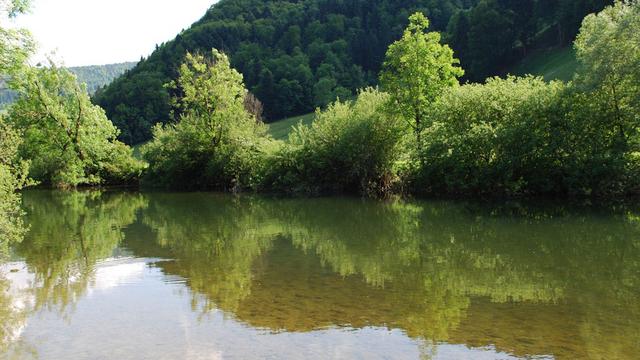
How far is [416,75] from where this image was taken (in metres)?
38.1

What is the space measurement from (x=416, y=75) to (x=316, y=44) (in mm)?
95305

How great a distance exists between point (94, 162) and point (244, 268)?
41720 mm

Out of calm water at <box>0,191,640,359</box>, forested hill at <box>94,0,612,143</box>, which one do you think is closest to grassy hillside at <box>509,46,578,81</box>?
forested hill at <box>94,0,612,143</box>

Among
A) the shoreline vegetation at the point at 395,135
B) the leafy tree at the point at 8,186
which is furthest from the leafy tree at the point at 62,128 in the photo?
the leafy tree at the point at 8,186

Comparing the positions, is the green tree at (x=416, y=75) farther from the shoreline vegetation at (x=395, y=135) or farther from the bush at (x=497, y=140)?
the bush at (x=497, y=140)

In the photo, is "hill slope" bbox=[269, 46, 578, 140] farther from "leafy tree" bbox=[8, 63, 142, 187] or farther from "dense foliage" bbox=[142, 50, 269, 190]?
"leafy tree" bbox=[8, 63, 142, 187]

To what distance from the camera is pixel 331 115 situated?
3947 cm

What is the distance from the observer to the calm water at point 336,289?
9594 millimetres

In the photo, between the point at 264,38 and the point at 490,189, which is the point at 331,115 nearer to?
the point at 490,189

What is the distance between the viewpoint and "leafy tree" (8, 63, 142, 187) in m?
48.2

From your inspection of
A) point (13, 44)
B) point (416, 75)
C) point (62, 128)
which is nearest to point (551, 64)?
point (416, 75)

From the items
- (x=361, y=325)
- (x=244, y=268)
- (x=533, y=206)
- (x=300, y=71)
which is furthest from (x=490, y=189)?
(x=300, y=71)

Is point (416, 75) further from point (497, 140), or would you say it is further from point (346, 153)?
point (497, 140)

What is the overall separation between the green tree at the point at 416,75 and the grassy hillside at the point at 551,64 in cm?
3302
